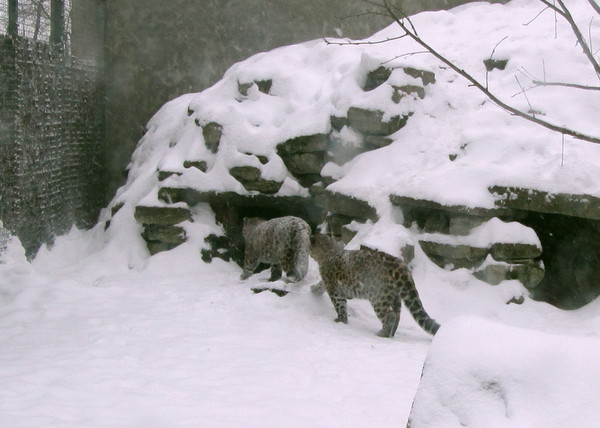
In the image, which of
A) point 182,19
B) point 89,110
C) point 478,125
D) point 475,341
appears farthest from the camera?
point 182,19

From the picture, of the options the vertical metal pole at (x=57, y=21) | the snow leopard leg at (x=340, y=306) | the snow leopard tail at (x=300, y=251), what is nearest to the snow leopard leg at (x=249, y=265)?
the snow leopard tail at (x=300, y=251)

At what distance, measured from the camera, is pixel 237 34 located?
42.8 ft

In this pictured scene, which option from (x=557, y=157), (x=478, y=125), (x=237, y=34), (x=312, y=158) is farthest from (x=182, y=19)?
(x=557, y=157)

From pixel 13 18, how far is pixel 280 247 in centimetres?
408

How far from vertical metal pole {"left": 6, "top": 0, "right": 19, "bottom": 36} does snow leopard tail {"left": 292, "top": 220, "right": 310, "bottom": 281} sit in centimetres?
396

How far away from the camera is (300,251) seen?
340 inches

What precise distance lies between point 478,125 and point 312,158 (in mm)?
2276

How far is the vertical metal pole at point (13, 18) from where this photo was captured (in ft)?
28.0

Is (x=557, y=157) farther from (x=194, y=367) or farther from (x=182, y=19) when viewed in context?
(x=182, y=19)

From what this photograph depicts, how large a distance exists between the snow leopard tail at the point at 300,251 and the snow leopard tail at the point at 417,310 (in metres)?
1.83

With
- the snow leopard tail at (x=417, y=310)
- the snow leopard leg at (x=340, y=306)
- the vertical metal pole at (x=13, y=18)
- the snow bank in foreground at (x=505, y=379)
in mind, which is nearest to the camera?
the snow bank in foreground at (x=505, y=379)

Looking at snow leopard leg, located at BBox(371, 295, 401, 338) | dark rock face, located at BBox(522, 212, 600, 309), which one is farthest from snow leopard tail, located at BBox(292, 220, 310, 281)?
dark rock face, located at BBox(522, 212, 600, 309)

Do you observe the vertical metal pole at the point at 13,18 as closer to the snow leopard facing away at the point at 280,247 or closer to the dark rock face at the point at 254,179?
the dark rock face at the point at 254,179

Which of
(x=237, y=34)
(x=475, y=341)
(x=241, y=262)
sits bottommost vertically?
(x=241, y=262)
